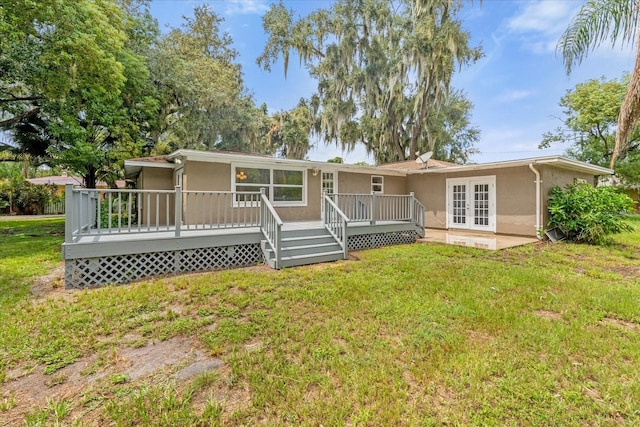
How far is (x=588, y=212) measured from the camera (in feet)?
28.1

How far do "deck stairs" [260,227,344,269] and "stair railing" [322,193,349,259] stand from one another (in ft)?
0.33

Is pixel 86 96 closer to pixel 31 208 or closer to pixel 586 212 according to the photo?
pixel 31 208

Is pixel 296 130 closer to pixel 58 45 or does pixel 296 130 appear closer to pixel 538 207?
pixel 58 45

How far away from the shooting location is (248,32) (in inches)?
767

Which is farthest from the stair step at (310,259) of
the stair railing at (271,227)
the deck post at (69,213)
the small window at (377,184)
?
the small window at (377,184)

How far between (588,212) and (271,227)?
9.16m

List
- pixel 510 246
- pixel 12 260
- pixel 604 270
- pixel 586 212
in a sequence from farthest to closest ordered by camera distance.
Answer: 1. pixel 586 212
2. pixel 510 246
3. pixel 12 260
4. pixel 604 270

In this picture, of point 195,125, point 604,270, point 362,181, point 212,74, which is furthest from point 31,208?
point 604,270

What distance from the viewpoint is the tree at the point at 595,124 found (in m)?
17.2

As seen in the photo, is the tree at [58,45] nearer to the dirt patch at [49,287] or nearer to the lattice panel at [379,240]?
the dirt patch at [49,287]

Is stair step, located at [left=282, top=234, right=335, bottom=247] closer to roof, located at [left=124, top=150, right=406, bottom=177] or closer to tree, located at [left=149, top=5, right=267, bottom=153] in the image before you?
roof, located at [left=124, top=150, right=406, bottom=177]

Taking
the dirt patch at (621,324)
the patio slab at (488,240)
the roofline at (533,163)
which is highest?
the roofline at (533,163)

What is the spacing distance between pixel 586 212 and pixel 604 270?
3.74 metres

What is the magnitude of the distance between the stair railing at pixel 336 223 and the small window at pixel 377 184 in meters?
4.76
